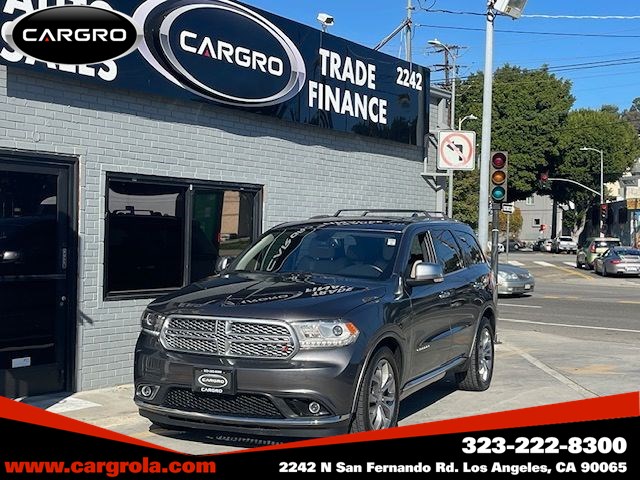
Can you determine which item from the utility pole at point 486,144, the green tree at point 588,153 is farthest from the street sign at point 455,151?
the green tree at point 588,153

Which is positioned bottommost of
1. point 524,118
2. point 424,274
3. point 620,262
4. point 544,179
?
point 620,262

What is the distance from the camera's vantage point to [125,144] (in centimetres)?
889

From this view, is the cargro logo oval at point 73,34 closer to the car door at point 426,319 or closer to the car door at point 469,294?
the car door at point 426,319

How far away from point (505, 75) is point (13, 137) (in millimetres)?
57332

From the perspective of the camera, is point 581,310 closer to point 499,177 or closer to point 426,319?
point 499,177

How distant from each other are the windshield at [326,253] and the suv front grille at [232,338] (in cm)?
131

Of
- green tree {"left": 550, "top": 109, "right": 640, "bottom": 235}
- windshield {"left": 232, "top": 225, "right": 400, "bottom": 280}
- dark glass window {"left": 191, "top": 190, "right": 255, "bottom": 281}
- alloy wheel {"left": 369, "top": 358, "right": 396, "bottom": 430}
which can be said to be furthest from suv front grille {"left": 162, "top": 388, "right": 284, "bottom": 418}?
green tree {"left": 550, "top": 109, "right": 640, "bottom": 235}

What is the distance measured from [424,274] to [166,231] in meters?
3.85

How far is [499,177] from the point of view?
14.0 m

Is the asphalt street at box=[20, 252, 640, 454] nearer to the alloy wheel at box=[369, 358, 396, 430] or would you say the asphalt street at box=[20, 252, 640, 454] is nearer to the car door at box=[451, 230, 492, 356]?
the car door at box=[451, 230, 492, 356]

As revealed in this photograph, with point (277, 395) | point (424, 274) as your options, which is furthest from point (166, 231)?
point (277, 395)

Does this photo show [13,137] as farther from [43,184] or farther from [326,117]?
[326,117]

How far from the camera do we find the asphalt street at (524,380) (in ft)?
22.9

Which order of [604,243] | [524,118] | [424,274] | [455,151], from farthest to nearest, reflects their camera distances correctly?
[524,118], [604,243], [455,151], [424,274]
